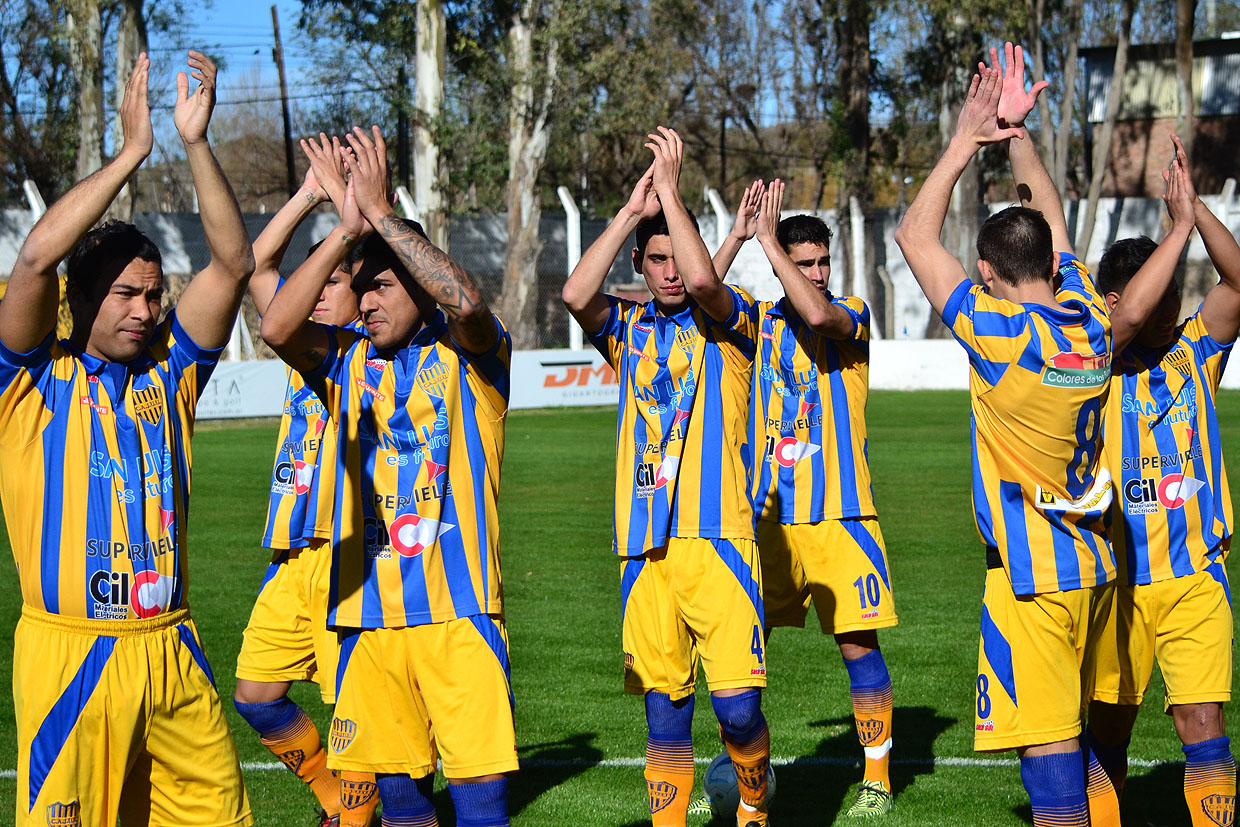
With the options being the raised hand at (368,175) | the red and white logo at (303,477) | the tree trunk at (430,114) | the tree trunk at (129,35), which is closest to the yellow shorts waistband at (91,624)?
the raised hand at (368,175)

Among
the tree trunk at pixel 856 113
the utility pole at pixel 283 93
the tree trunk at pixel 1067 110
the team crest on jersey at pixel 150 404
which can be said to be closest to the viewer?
the team crest on jersey at pixel 150 404

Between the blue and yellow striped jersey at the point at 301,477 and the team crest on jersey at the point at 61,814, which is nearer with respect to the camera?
the team crest on jersey at the point at 61,814

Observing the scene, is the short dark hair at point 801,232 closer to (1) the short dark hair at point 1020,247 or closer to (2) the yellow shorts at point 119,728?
(1) the short dark hair at point 1020,247

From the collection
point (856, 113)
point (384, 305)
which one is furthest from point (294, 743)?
point (856, 113)

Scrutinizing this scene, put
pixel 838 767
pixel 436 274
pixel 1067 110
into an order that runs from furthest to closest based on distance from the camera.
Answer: pixel 1067 110
pixel 838 767
pixel 436 274

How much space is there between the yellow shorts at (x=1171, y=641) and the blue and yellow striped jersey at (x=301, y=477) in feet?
9.93

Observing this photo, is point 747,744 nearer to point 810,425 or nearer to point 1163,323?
point 810,425

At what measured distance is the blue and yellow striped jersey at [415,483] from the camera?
4.23 m

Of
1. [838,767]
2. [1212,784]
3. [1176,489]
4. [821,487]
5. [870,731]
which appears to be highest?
[1176,489]

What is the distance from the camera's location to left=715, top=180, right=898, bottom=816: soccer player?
5.89 meters

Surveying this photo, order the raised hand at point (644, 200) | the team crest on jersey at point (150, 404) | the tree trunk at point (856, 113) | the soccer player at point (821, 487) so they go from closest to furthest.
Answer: the team crest on jersey at point (150, 404)
the raised hand at point (644, 200)
the soccer player at point (821, 487)
the tree trunk at point (856, 113)

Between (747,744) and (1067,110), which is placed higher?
(1067,110)

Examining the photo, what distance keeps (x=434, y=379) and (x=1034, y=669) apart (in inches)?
84.7

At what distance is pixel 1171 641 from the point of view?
15.8ft
